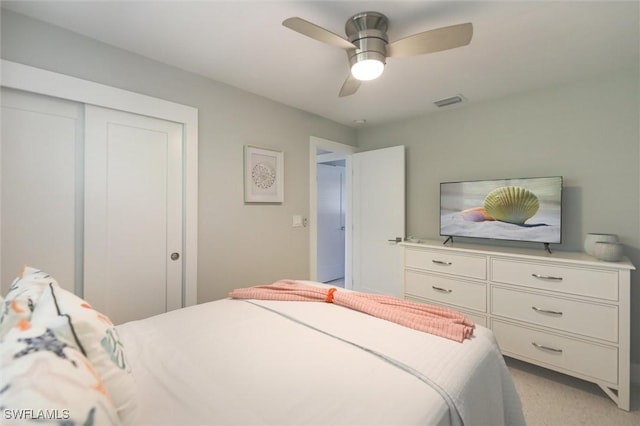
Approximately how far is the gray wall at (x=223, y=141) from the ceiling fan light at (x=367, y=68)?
1306 mm

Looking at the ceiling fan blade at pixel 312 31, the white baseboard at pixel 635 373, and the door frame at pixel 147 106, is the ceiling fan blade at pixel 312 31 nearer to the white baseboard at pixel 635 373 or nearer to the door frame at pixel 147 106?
the door frame at pixel 147 106

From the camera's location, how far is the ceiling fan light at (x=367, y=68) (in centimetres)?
159

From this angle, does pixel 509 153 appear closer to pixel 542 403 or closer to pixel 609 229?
pixel 609 229

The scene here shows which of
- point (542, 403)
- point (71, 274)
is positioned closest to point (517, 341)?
point (542, 403)

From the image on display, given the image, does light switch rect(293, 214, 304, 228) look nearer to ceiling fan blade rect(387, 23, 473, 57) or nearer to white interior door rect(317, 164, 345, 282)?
white interior door rect(317, 164, 345, 282)

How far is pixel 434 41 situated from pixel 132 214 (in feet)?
7.17

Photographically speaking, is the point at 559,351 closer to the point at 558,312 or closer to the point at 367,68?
the point at 558,312

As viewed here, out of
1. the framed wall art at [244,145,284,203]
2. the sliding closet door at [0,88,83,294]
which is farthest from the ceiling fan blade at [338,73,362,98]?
the sliding closet door at [0,88,83,294]

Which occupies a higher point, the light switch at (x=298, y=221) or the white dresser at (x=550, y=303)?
the light switch at (x=298, y=221)

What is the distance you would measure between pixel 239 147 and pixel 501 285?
2.52 meters

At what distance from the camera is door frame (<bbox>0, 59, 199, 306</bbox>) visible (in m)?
1.59

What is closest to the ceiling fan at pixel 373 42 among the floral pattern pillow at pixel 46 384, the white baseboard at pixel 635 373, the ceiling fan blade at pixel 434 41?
the ceiling fan blade at pixel 434 41

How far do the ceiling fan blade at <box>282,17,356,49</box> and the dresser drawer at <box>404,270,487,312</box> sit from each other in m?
2.10

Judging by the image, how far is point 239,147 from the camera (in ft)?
8.45
